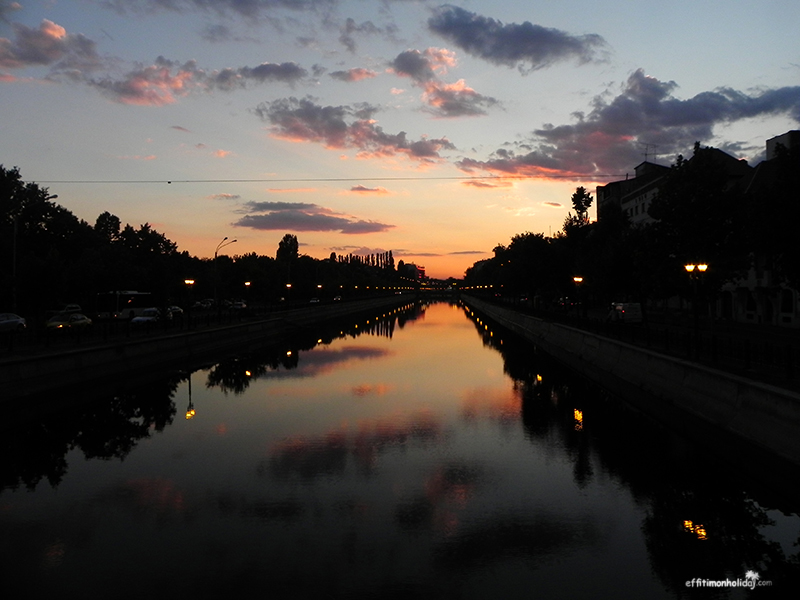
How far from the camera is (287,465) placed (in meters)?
16.4

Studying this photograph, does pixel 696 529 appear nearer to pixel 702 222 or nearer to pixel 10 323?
pixel 702 222

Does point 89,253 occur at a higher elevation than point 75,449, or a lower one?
higher

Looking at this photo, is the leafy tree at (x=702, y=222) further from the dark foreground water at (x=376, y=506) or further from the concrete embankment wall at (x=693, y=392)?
the dark foreground water at (x=376, y=506)

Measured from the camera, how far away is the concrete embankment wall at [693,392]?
1490 centimetres

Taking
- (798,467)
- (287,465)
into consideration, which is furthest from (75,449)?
(798,467)

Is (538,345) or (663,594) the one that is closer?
(663,594)

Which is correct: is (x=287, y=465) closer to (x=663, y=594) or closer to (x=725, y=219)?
(x=663, y=594)

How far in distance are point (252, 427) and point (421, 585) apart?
13343mm

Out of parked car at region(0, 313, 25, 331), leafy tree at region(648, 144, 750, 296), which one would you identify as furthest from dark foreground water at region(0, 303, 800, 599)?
parked car at region(0, 313, 25, 331)

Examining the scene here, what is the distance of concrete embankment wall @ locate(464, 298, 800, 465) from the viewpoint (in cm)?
1490

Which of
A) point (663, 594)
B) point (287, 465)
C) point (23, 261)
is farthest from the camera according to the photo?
point (23, 261)

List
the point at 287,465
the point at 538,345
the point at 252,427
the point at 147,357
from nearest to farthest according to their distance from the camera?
the point at 287,465, the point at 252,427, the point at 147,357, the point at 538,345

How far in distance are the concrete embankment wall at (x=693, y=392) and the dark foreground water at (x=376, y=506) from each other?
3.98ft

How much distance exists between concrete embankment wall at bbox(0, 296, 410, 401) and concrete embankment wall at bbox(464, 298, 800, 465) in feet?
78.2
